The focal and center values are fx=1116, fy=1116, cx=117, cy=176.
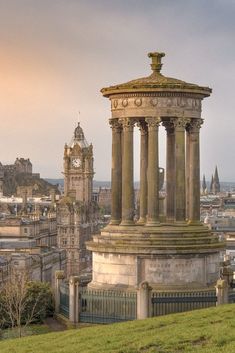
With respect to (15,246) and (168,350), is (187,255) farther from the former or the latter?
(15,246)

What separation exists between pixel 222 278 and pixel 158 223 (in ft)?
9.35

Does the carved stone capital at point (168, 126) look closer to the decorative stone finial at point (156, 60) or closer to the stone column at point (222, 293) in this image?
the decorative stone finial at point (156, 60)

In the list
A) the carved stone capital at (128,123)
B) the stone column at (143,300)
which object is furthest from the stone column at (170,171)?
the stone column at (143,300)

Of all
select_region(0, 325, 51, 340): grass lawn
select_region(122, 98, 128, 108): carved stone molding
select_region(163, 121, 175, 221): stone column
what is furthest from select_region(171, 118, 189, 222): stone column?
select_region(0, 325, 51, 340): grass lawn

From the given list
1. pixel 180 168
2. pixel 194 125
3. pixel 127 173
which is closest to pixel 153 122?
pixel 194 125

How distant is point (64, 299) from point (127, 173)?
4747 mm

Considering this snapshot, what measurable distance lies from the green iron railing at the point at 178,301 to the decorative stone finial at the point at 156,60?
8226mm

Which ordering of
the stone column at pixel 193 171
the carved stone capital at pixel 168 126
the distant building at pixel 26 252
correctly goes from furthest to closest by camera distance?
the distant building at pixel 26 252 → the carved stone capital at pixel 168 126 → the stone column at pixel 193 171

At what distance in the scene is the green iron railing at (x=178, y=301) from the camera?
114 ft

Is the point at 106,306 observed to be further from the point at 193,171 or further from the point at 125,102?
the point at 125,102

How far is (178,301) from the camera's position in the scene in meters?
34.9

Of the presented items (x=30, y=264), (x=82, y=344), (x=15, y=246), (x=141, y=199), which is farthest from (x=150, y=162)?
(x=15, y=246)

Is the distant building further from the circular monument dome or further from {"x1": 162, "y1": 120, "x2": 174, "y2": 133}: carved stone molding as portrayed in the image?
the circular monument dome

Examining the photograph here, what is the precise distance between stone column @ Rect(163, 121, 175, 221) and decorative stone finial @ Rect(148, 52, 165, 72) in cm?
209
